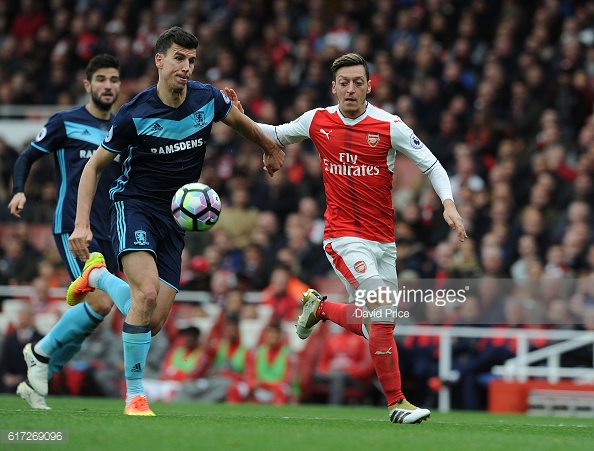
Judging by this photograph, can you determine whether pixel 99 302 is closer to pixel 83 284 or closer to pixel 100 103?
pixel 83 284

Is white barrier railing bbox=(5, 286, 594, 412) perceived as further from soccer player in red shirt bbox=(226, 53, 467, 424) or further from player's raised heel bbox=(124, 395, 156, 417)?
player's raised heel bbox=(124, 395, 156, 417)

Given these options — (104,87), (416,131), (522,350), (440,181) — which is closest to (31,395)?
(104,87)

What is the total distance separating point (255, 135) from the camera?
8938 millimetres


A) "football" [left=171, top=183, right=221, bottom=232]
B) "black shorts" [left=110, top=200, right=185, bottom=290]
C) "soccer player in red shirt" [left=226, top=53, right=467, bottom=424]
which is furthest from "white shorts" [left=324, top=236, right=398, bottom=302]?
"black shorts" [left=110, top=200, right=185, bottom=290]

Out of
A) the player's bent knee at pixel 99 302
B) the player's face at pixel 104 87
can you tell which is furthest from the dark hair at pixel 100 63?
the player's bent knee at pixel 99 302

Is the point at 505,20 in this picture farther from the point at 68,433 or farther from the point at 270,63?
the point at 68,433

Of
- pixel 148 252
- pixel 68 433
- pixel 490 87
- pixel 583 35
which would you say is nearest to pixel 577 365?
pixel 490 87

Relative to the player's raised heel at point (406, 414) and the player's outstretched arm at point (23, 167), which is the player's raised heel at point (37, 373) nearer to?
the player's outstretched arm at point (23, 167)

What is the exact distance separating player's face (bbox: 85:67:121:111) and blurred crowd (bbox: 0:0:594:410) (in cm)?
556

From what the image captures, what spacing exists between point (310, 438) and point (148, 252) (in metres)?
2.11

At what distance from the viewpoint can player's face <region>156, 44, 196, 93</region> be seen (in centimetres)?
823

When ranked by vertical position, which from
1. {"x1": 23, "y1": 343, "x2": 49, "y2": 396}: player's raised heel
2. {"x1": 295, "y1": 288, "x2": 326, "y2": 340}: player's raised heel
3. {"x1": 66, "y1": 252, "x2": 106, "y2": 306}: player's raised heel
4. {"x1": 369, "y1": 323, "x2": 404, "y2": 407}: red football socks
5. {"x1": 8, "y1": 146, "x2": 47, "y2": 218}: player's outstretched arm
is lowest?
{"x1": 23, "y1": 343, "x2": 49, "y2": 396}: player's raised heel

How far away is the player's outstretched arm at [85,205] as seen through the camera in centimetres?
805

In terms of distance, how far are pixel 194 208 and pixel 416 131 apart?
9080 mm
